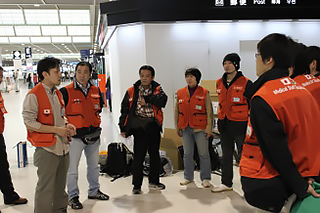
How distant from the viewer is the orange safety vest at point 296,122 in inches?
53.8

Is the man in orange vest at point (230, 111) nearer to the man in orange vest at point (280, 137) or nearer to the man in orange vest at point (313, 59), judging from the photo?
the man in orange vest at point (313, 59)

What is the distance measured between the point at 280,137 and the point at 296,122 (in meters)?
0.10

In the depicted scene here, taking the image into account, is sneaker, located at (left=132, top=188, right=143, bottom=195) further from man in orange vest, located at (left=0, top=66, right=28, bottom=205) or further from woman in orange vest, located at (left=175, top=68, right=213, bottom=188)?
man in orange vest, located at (left=0, top=66, right=28, bottom=205)

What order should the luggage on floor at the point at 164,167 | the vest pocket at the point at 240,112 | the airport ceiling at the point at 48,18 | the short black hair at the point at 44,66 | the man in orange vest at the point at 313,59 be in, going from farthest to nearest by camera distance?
1. the airport ceiling at the point at 48,18
2. the luggage on floor at the point at 164,167
3. the vest pocket at the point at 240,112
4. the man in orange vest at the point at 313,59
5. the short black hair at the point at 44,66

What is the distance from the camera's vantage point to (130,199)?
11.9ft

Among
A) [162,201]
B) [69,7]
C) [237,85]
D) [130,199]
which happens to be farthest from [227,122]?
[69,7]

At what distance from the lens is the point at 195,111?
154 inches

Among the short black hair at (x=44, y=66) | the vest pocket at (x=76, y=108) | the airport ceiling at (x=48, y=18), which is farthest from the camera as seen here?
the airport ceiling at (x=48, y=18)

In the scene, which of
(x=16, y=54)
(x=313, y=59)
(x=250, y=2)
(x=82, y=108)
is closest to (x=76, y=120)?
(x=82, y=108)

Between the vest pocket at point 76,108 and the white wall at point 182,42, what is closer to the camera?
the vest pocket at point 76,108

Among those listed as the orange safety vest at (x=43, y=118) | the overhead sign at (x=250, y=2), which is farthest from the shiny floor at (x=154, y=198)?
the overhead sign at (x=250, y=2)


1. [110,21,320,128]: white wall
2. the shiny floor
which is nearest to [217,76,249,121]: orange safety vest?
the shiny floor

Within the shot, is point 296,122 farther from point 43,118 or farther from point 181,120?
point 181,120

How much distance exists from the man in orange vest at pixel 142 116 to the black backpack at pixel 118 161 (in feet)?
2.39
